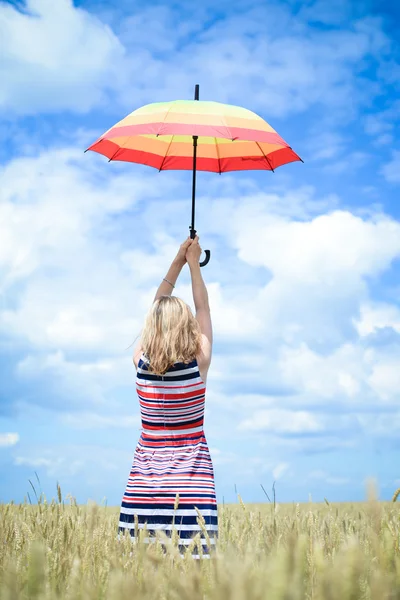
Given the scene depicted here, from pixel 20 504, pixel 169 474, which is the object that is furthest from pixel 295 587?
pixel 20 504

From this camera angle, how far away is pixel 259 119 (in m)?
6.00

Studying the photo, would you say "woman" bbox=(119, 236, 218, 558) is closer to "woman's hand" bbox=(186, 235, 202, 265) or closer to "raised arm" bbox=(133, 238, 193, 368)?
"raised arm" bbox=(133, 238, 193, 368)

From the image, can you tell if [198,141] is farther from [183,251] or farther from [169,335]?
[169,335]

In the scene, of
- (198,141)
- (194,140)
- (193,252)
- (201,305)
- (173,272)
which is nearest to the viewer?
(201,305)

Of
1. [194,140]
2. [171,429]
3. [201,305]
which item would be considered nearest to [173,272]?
[201,305]

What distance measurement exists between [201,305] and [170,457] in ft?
3.55

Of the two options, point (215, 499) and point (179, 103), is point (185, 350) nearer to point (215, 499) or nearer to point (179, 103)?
point (215, 499)

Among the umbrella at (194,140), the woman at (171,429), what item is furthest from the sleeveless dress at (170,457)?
the umbrella at (194,140)

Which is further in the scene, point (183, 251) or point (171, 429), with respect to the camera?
point (183, 251)

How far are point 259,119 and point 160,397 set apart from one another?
3.12 meters

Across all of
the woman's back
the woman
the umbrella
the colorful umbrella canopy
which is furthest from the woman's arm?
the colorful umbrella canopy

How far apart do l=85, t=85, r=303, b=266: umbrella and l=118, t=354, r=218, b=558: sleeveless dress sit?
1.63 metres

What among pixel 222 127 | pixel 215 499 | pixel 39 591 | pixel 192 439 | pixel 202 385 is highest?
pixel 222 127

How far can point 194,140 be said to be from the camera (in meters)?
6.07
